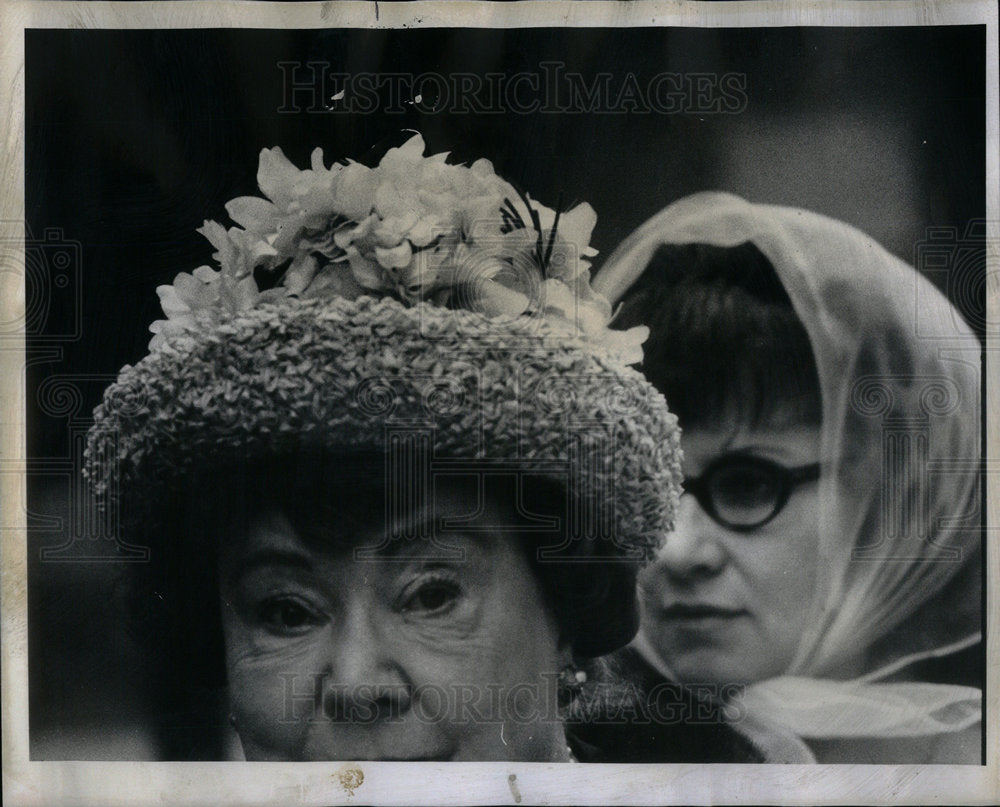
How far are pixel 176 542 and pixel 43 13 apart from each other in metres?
0.77

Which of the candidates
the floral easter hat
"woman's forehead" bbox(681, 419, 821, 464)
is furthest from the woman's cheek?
"woman's forehead" bbox(681, 419, 821, 464)

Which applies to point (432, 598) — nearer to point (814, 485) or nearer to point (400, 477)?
point (400, 477)

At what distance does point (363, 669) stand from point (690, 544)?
0.48 m

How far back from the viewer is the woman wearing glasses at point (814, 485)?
116 cm

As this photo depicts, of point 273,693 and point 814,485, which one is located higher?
point 814,485

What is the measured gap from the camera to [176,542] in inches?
46.0

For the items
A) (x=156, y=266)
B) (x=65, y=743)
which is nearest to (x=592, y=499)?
(x=156, y=266)

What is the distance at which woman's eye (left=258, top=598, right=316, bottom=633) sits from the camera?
1162mm

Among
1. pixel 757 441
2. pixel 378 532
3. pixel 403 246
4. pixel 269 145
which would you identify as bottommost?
pixel 378 532

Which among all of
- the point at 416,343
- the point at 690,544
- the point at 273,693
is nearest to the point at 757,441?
the point at 690,544

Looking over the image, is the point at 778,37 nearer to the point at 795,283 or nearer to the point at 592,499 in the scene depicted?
the point at 795,283

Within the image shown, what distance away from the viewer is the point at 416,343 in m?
1.14

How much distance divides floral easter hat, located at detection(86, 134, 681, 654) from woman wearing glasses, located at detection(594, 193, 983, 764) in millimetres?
73

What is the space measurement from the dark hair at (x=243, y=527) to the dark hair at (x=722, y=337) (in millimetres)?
232
